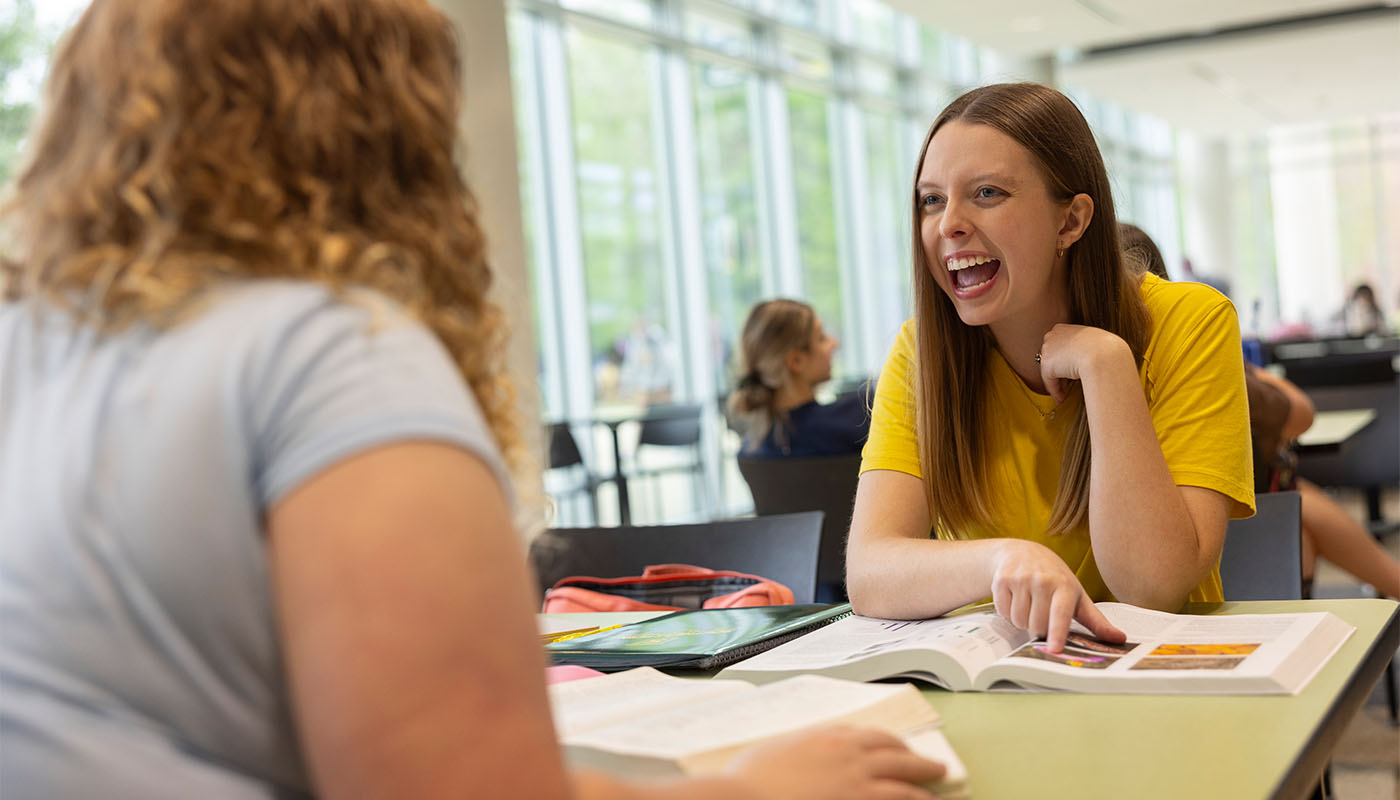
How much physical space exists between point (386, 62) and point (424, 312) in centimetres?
14

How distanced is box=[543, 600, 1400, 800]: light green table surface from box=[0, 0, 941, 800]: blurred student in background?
0.82 ft

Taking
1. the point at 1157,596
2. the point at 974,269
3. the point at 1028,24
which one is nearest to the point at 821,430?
the point at 974,269

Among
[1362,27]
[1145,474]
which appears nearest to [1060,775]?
[1145,474]

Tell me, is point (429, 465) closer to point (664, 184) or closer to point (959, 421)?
point (959, 421)

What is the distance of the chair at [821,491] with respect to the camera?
269cm

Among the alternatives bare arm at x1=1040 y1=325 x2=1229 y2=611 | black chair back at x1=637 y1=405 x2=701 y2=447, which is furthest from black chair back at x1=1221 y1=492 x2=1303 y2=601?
black chair back at x1=637 y1=405 x2=701 y2=447

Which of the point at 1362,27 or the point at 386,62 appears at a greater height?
the point at 1362,27

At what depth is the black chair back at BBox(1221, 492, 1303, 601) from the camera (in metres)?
1.82

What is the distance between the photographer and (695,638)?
137cm

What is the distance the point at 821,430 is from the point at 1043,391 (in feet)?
5.54

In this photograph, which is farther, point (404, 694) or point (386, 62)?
point (386, 62)

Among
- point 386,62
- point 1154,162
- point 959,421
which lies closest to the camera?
point 386,62

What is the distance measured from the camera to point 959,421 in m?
1.66

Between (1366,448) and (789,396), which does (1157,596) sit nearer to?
(789,396)
